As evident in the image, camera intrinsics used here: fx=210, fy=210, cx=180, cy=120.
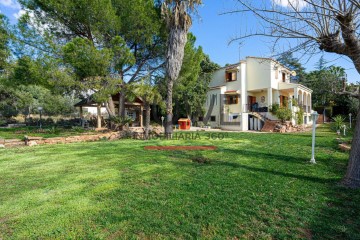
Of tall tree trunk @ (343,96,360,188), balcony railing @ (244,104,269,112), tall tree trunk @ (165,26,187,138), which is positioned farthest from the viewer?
balcony railing @ (244,104,269,112)

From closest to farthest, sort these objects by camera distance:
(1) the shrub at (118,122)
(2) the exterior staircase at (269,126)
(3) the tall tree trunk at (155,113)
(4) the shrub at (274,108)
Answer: (1) the shrub at (118,122) < (2) the exterior staircase at (269,126) < (4) the shrub at (274,108) < (3) the tall tree trunk at (155,113)

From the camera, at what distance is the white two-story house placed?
76.2ft

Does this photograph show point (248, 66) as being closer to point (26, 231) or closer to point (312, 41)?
point (312, 41)

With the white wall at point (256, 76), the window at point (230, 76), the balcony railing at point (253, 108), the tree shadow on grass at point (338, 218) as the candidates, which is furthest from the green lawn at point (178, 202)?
the window at point (230, 76)

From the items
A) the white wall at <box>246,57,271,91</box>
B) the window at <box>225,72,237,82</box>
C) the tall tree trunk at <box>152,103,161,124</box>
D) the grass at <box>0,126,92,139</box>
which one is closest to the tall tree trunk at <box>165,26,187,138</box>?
the grass at <box>0,126,92,139</box>

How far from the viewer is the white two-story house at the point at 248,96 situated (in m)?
23.2

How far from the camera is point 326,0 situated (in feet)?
11.5

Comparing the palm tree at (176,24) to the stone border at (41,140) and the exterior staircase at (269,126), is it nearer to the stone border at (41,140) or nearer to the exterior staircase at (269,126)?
the stone border at (41,140)

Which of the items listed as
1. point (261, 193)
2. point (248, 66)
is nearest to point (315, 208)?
point (261, 193)

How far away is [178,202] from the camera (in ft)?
11.8

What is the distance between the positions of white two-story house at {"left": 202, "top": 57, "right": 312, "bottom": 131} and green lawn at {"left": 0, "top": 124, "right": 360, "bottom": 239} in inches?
708

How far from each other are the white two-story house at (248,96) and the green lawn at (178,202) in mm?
17989

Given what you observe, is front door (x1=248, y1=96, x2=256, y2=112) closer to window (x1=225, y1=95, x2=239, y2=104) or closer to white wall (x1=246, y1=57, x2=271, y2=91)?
white wall (x1=246, y1=57, x2=271, y2=91)

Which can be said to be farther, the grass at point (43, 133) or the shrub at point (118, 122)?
the shrub at point (118, 122)
